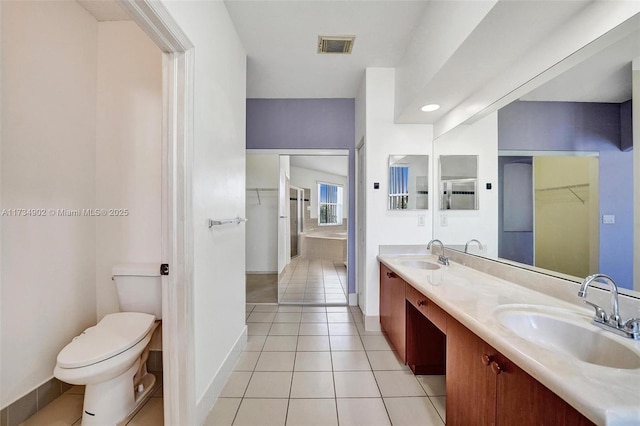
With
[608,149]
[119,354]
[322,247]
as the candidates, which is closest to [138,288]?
[119,354]

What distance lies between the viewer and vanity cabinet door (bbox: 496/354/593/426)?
0.68 m

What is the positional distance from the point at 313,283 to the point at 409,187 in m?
2.41

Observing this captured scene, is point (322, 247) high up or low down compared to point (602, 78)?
down

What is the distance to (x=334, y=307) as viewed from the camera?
3227 mm

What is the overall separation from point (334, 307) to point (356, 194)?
150cm

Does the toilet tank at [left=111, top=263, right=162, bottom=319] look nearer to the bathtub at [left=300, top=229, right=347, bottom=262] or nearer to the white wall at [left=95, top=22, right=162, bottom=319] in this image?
the white wall at [left=95, top=22, right=162, bottom=319]

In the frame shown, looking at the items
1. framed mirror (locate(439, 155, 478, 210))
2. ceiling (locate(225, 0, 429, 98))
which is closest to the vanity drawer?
framed mirror (locate(439, 155, 478, 210))

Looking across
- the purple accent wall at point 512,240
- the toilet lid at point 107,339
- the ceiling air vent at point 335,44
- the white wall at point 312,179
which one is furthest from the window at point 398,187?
the white wall at point 312,179

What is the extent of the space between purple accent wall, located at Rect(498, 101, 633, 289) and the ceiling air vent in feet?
5.03

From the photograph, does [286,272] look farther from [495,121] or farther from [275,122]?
[495,121]

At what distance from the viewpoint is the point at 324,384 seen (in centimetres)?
175

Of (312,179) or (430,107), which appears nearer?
(430,107)

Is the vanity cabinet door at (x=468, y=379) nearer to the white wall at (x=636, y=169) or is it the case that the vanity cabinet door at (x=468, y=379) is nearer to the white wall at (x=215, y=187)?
the white wall at (x=636, y=169)

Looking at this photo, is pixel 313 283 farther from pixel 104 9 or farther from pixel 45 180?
pixel 104 9
